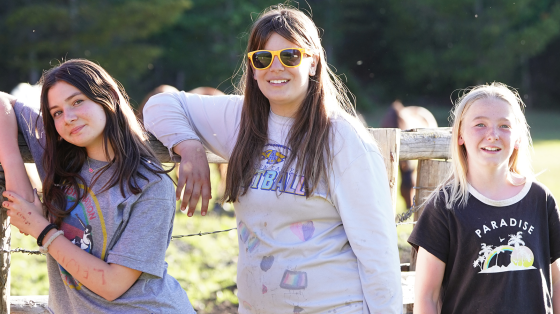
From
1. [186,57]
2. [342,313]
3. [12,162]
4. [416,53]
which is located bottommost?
[342,313]

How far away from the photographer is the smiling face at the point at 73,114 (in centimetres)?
197

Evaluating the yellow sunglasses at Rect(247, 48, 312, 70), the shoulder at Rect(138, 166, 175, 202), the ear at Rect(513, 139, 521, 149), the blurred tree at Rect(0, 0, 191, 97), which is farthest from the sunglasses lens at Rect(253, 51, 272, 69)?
the blurred tree at Rect(0, 0, 191, 97)

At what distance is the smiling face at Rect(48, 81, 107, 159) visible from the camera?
1.97m

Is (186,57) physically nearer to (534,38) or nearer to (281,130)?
(534,38)

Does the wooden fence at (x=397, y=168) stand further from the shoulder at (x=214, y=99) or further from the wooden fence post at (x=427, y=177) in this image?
the shoulder at (x=214, y=99)

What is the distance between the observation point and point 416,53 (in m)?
32.4

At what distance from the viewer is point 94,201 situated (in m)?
1.95

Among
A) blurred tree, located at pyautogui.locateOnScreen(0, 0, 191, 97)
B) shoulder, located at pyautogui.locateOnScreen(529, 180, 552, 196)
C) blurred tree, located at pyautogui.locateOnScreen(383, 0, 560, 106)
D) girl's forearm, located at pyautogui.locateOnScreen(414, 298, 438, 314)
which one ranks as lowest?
girl's forearm, located at pyautogui.locateOnScreen(414, 298, 438, 314)

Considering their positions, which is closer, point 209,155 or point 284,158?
point 284,158

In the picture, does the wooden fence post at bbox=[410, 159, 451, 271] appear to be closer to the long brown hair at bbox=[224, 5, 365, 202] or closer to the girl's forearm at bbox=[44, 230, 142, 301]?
the long brown hair at bbox=[224, 5, 365, 202]

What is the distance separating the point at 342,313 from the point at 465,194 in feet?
2.55

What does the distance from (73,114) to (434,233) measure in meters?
1.44

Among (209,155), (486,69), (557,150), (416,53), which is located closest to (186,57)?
(416,53)

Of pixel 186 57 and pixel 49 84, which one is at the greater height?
pixel 186 57
